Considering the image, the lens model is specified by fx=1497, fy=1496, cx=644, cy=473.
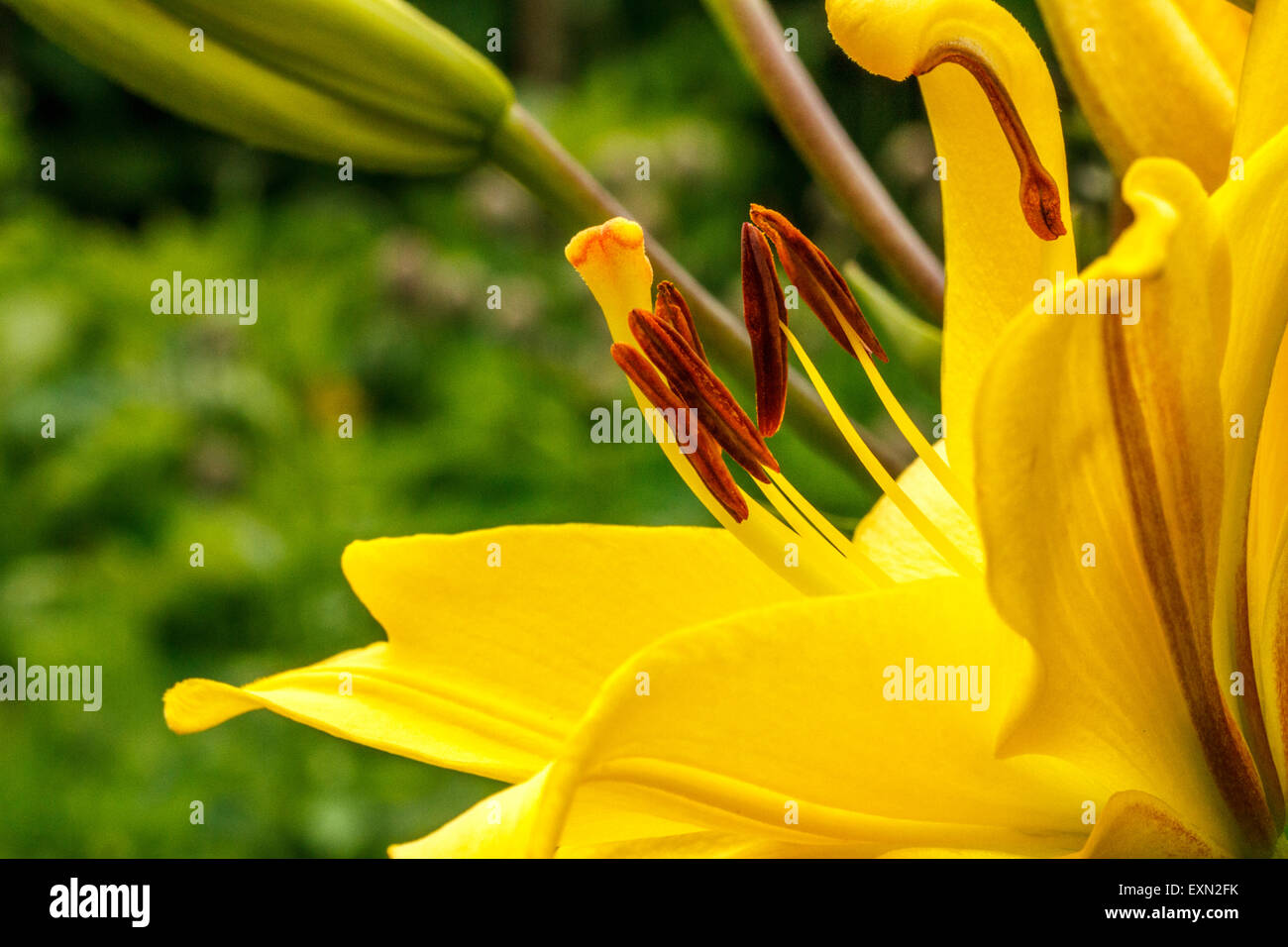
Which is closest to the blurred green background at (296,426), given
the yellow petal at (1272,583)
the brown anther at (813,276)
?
the brown anther at (813,276)

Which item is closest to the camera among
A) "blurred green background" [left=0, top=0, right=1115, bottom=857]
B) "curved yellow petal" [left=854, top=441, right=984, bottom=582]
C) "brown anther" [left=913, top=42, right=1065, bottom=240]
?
"brown anther" [left=913, top=42, right=1065, bottom=240]

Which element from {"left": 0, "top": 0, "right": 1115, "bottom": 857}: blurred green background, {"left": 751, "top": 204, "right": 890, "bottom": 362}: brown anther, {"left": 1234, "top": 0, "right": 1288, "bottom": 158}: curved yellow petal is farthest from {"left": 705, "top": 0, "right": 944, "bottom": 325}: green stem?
{"left": 0, "top": 0, "right": 1115, "bottom": 857}: blurred green background

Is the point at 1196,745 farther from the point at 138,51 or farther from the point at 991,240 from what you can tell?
the point at 138,51

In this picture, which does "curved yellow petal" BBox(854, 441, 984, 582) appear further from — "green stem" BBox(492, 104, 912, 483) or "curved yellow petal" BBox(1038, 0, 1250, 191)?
"curved yellow petal" BBox(1038, 0, 1250, 191)

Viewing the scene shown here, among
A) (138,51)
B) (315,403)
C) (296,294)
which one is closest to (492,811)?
(138,51)

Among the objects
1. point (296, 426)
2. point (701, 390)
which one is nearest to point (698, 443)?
point (701, 390)

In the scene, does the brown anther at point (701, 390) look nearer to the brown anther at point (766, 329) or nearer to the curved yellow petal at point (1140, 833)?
the brown anther at point (766, 329)
